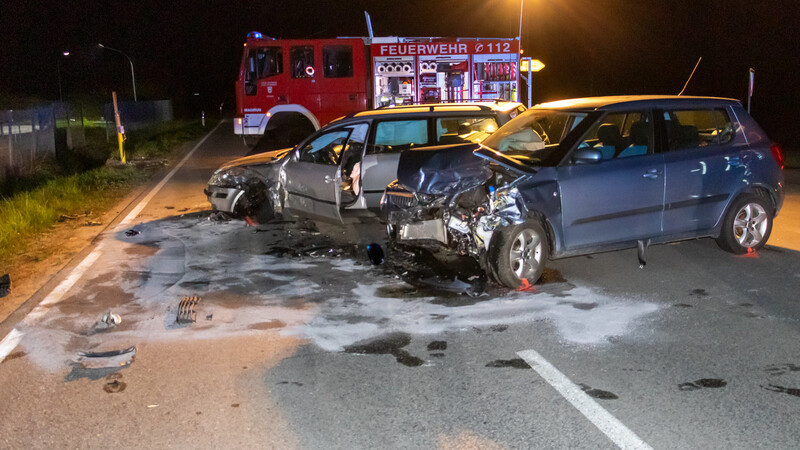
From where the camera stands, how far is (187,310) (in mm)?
6234

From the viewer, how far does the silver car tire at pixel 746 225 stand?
7.74 m

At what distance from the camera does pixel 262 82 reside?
2034cm

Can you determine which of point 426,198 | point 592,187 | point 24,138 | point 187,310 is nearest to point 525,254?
point 592,187

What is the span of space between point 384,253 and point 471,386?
379cm

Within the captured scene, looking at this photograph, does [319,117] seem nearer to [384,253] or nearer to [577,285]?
[384,253]

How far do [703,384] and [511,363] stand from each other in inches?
48.2

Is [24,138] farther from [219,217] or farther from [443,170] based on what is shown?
[443,170]

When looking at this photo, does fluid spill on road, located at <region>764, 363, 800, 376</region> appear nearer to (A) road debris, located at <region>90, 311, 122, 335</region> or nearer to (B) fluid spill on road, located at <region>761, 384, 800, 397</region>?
(B) fluid spill on road, located at <region>761, 384, 800, 397</region>

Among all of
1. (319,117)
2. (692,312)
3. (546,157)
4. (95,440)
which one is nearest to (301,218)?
(546,157)

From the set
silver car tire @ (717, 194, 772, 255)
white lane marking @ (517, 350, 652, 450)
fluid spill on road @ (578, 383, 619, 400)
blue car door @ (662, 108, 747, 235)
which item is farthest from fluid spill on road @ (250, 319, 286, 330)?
silver car tire @ (717, 194, 772, 255)

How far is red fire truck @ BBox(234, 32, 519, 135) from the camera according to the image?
20.1m

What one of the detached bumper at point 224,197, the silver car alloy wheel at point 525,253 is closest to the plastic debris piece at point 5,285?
the detached bumper at point 224,197

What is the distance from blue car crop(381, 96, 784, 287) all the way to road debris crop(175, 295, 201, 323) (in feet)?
7.03

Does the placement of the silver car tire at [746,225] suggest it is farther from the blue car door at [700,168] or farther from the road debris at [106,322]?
the road debris at [106,322]
